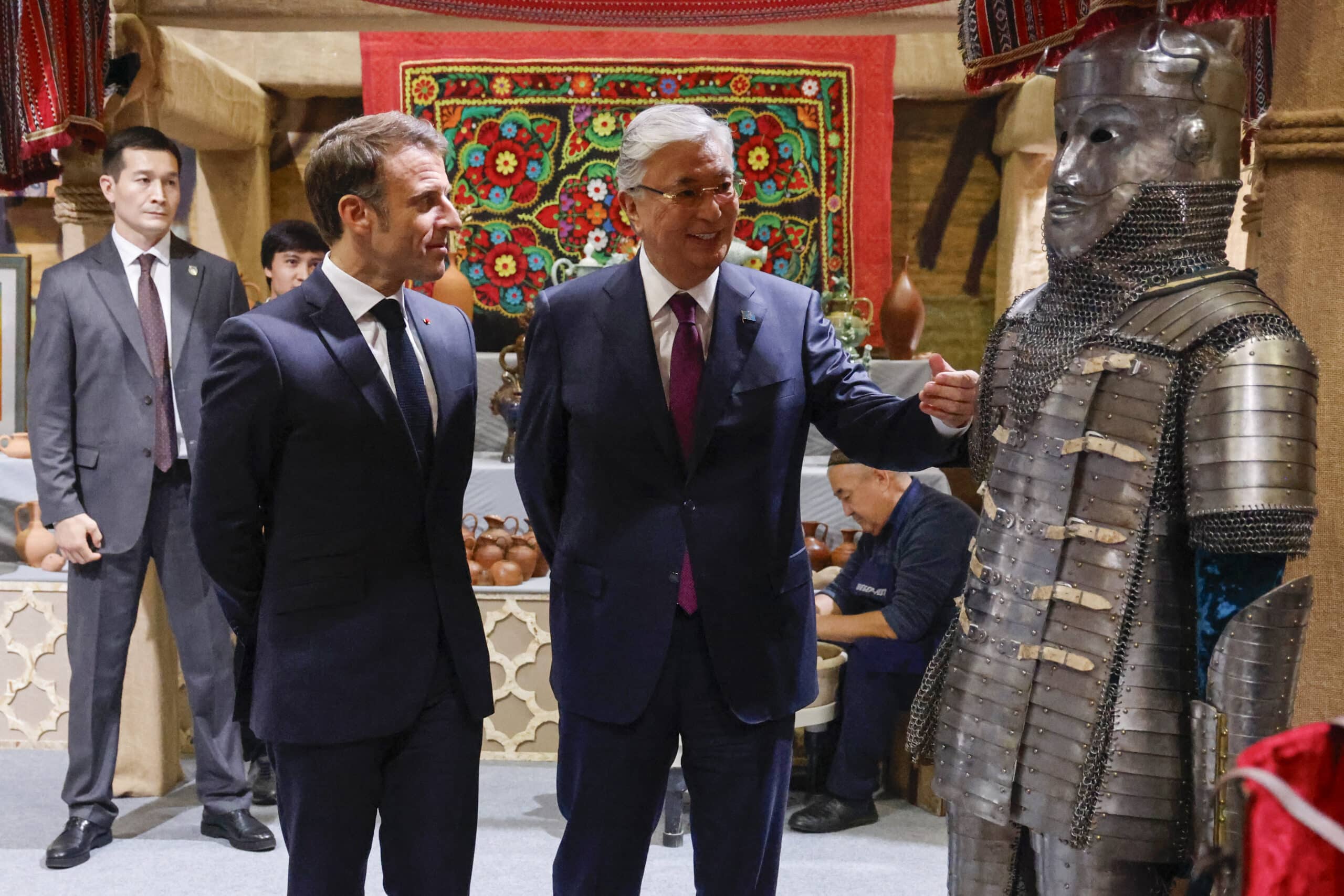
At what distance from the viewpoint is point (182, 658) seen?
3434 mm

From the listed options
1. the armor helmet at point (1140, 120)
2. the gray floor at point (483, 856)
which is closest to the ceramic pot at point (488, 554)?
the gray floor at point (483, 856)

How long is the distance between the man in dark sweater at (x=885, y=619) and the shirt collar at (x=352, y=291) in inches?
75.9

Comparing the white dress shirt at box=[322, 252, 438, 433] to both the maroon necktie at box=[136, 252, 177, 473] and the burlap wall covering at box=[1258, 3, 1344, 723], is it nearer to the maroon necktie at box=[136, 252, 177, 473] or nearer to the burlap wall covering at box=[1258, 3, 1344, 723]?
the burlap wall covering at box=[1258, 3, 1344, 723]

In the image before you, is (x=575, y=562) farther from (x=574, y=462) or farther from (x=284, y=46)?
(x=284, y=46)

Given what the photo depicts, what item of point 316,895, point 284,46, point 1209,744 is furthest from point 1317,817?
point 284,46

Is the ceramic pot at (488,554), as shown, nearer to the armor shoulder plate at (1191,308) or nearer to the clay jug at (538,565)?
the clay jug at (538,565)

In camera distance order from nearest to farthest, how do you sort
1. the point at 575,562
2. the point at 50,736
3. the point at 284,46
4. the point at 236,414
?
the point at 236,414 → the point at 575,562 → the point at 50,736 → the point at 284,46

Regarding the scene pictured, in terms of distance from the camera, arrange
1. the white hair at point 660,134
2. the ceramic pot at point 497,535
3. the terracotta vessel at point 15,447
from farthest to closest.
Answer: the terracotta vessel at point 15,447 → the ceramic pot at point 497,535 → the white hair at point 660,134

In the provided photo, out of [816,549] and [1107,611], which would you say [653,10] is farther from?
[1107,611]

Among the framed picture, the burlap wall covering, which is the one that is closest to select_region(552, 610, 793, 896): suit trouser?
the burlap wall covering

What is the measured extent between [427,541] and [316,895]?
0.54 meters

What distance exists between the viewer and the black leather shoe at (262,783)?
11.9ft

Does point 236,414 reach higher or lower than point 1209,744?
higher

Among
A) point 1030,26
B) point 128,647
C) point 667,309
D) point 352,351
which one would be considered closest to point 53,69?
point 128,647
